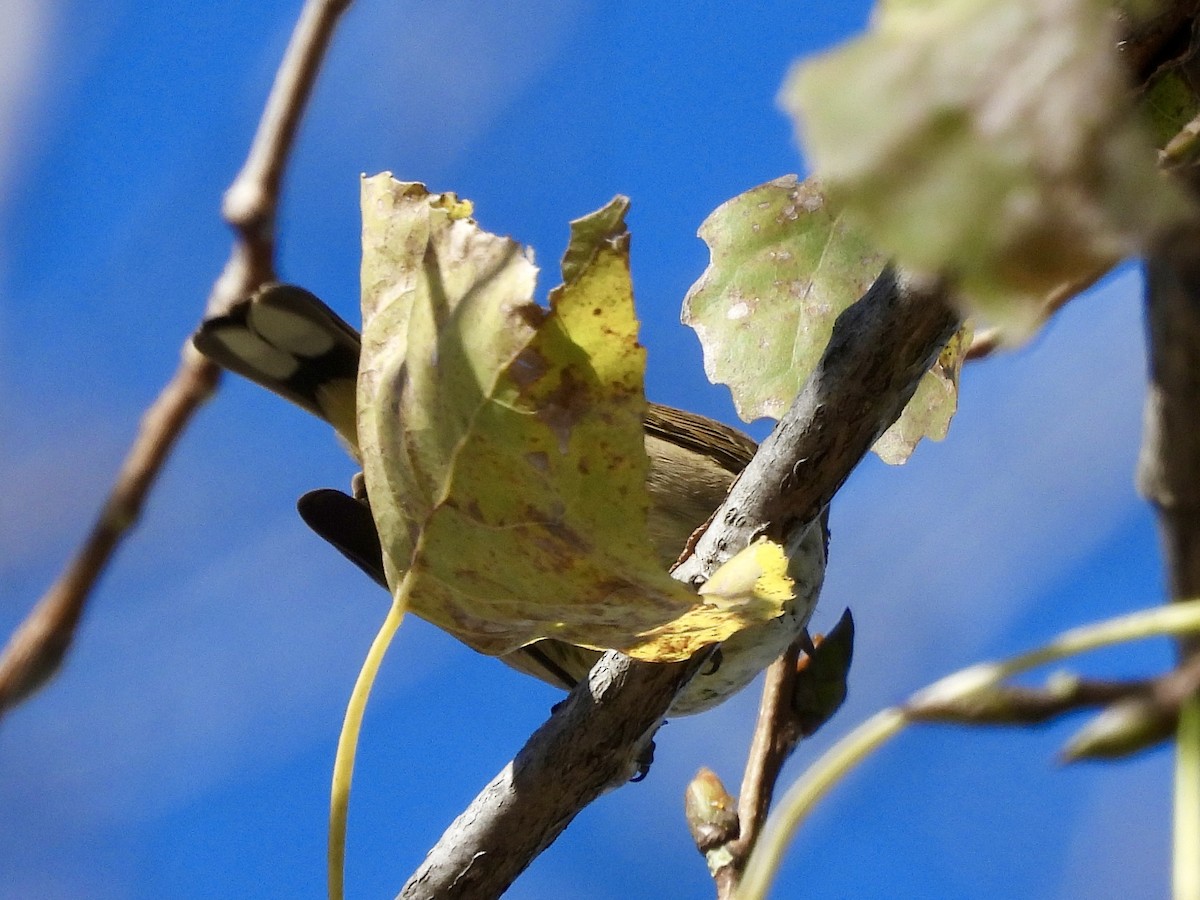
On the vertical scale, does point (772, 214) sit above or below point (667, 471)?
below

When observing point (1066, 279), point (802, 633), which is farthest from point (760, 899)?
point (802, 633)

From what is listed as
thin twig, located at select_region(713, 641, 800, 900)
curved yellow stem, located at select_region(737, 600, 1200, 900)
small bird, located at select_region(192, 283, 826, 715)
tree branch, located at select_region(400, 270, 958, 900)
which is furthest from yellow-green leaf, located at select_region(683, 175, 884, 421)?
curved yellow stem, located at select_region(737, 600, 1200, 900)

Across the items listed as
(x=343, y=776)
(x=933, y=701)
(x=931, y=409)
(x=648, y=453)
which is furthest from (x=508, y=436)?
(x=648, y=453)

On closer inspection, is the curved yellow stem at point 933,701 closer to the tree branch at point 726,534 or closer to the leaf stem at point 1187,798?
the leaf stem at point 1187,798

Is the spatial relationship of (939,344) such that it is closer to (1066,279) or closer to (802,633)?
(1066,279)

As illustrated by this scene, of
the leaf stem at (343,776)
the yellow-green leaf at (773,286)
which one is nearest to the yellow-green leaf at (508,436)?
the leaf stem at (343,776)

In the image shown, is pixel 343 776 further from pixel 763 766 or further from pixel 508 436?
pixel 763 766
